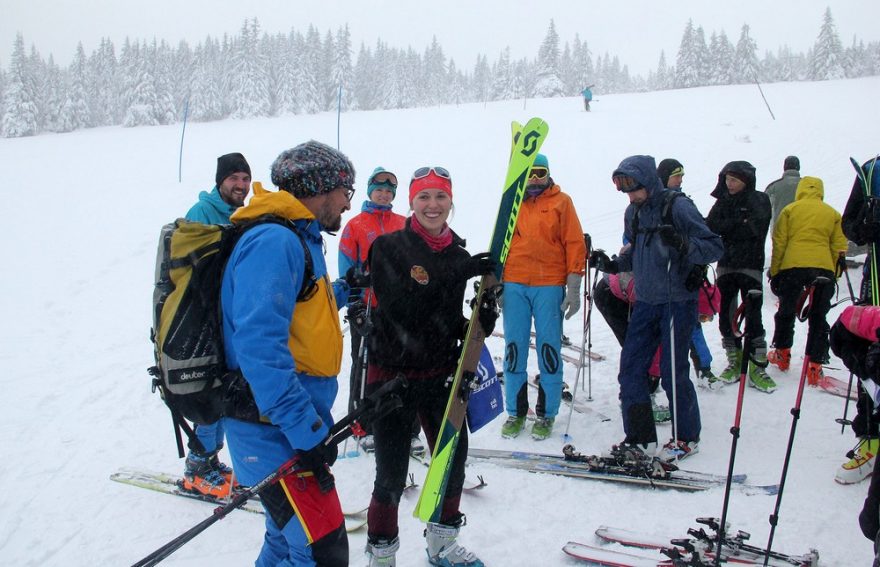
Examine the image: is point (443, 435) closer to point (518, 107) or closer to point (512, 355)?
point (512, 355)

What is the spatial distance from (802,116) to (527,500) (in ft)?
91.2

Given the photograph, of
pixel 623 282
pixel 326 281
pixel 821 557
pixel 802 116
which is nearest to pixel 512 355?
pixel 623 282

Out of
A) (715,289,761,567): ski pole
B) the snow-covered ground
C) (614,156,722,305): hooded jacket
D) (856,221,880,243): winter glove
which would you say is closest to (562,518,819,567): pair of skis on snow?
(715,289,761,567): ski pole

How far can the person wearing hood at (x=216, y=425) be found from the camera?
426 centimetres

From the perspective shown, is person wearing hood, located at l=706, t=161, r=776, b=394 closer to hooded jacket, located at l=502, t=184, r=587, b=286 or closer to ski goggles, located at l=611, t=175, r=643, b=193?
ski goggles, located at l=611, t=175, r=643, b=193

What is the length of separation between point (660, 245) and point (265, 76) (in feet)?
186

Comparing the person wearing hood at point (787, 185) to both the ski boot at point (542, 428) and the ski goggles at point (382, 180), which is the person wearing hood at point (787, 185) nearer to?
the ski boot at point (542, 428)

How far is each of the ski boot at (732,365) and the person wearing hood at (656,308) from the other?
1.74 meters

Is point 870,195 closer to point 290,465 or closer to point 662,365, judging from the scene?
point 662,365

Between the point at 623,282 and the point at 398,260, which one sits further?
the point at 623,282

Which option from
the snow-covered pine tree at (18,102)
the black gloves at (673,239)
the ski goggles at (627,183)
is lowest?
the black gloves at (673,239)

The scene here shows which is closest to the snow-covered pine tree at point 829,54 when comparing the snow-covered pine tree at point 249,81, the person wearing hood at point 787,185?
the snow-covered pine tree at point 249,81

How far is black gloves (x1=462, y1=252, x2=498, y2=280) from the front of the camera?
3.19m

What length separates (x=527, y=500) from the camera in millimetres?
4016
